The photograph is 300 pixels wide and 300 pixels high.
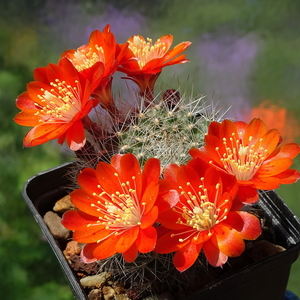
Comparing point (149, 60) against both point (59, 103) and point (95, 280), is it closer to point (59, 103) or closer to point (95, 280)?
point (59, 103)

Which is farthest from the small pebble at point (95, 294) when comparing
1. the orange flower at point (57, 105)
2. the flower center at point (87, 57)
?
the flower center at point (87, 57)

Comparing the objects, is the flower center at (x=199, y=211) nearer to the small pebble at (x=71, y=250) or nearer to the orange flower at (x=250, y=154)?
the orange flower at (x=250, y=154)

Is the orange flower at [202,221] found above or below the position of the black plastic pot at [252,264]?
above

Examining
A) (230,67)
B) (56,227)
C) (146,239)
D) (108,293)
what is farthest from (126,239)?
(230,67)

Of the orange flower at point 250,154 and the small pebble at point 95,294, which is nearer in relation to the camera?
the orange flower at point 250,154

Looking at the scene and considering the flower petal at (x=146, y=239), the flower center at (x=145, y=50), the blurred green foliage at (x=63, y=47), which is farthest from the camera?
the blurred green foliage at (x=63, y=47)

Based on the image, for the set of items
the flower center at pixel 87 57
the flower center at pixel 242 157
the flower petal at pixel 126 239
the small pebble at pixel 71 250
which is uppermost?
the flower center at pixel 87 57

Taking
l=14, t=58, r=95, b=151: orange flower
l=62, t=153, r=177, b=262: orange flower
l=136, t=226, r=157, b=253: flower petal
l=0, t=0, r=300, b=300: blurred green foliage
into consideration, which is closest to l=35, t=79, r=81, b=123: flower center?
l=14, t=58, r=95, b=151: orange flower

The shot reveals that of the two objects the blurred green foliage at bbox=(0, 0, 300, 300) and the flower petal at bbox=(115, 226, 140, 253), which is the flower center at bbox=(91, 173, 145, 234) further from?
the blurred green foliage at bbox=(0, 0, 300, 300)
